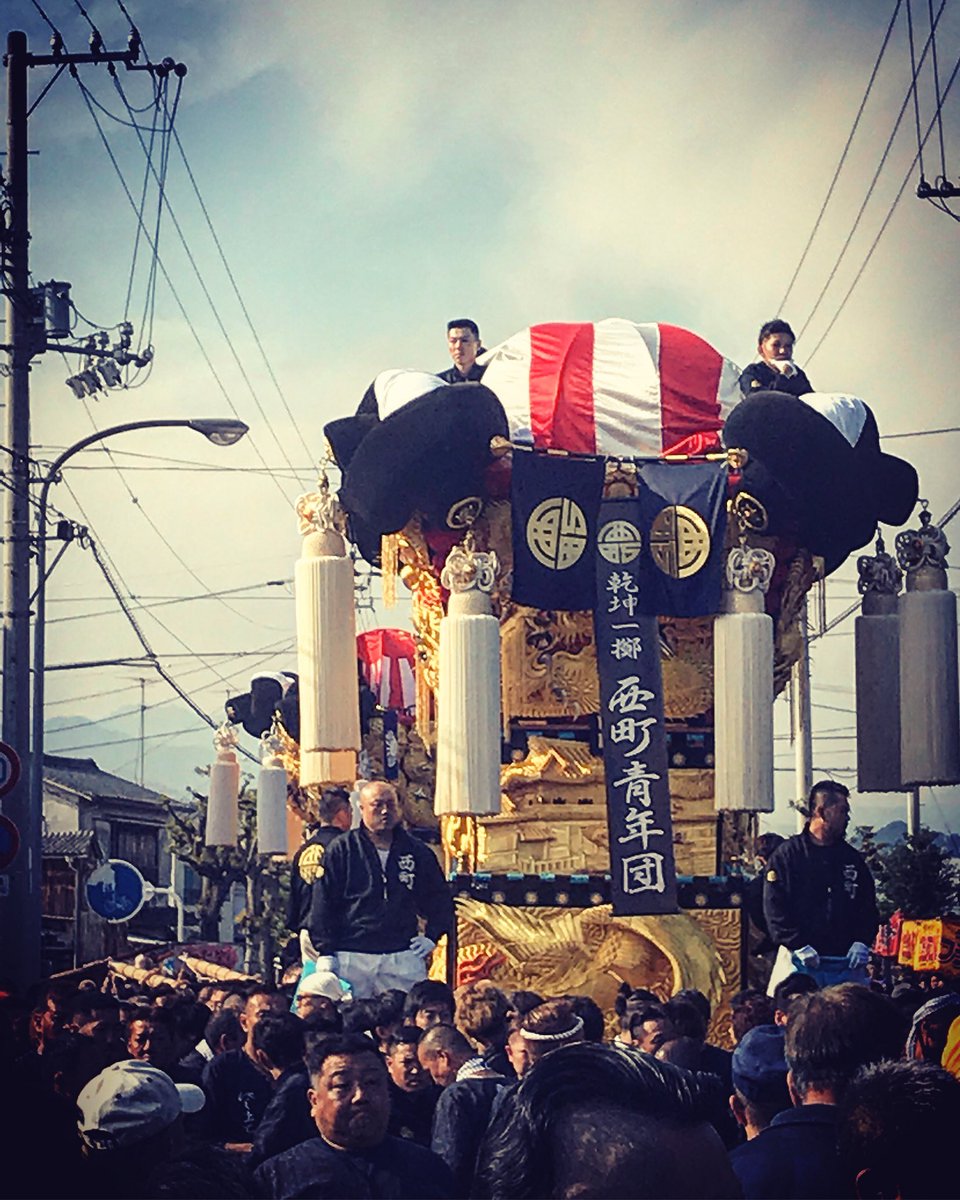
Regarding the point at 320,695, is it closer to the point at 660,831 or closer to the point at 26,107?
the point at 660,831

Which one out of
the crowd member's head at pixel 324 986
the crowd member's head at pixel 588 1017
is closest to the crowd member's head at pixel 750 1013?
the crowd member's head at pixel 588 1017

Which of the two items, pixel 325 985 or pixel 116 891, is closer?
pixel 325 985

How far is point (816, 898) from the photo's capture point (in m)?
10.9

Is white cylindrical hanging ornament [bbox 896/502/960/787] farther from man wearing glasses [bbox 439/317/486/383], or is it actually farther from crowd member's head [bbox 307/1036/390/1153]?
crowd member's head [bbox 307/1036/390/1153]

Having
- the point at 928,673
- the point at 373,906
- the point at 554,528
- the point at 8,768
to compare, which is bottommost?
the point at 373,906

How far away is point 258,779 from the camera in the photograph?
68.7 feet

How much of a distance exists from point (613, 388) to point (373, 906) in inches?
183

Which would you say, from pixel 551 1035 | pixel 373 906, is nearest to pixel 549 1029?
pixel 551 1035

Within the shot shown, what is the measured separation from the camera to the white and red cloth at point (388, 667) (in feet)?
68.9

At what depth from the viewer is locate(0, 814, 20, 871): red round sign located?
10.2 metres

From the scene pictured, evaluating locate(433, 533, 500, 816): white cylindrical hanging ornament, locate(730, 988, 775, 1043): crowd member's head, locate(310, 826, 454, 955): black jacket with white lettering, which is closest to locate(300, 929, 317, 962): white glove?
locate(310, 826, 454, 955): black jacket with white lettering

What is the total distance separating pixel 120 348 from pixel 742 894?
Result: 268 inches

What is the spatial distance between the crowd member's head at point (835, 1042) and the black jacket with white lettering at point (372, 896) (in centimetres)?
610

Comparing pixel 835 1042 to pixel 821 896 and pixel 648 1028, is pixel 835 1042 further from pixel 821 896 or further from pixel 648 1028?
pixel 821 896
